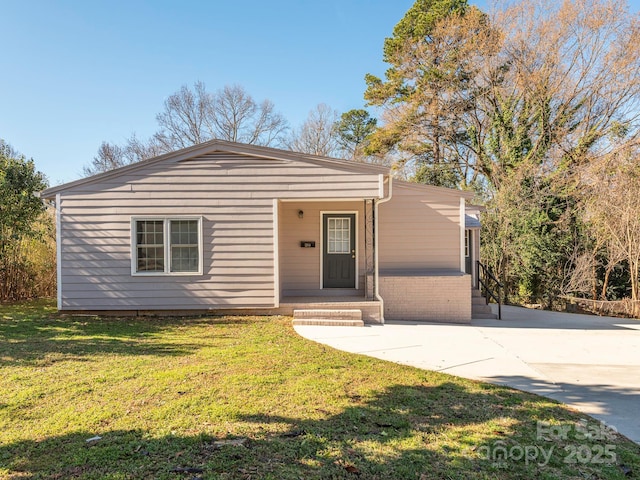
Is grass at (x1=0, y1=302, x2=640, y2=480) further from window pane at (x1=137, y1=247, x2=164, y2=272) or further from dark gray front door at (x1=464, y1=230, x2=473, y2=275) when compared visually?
dark gray front door at (x1=464, y1=230, x2=473, y2=275)

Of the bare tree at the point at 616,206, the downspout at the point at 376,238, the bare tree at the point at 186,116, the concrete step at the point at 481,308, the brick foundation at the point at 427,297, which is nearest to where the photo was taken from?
the downspout at the point at 376,238

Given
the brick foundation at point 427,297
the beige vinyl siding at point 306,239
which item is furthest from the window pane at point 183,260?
the brick foundation at point 427,297

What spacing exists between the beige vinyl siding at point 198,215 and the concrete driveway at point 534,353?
2032mm

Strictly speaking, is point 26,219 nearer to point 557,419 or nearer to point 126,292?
point 126,292

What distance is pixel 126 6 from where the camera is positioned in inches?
433

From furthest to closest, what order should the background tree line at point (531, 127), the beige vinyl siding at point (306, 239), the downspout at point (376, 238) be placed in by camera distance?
the background tree line at point (531, 127) < the beige vinyl siding at point (306, 239) < the downspout at point (376, 238)

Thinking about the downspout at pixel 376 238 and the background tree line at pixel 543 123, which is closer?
the downspout at pixel 376 238

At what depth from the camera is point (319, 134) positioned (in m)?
23.5

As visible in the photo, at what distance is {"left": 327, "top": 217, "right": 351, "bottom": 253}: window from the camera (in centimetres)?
912

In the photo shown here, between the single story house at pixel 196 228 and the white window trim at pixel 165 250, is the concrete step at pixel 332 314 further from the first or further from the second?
the white window trim at pixel 165 250

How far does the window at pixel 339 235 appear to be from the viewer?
9.12 meters

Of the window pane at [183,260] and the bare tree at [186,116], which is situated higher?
the bare tree at [186,116]

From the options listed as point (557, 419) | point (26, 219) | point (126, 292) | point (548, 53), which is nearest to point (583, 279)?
point (548, 53)

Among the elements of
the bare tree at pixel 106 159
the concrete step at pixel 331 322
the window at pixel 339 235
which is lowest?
the concrete step at pixel 331 322
